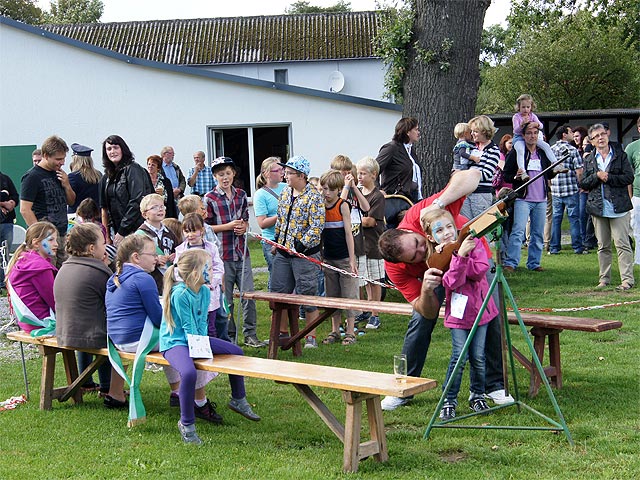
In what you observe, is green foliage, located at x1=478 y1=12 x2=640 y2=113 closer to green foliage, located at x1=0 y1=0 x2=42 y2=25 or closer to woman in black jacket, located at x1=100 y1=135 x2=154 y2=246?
woman in black jacket, located at x1=100 y1=135 x2=154 y2=246

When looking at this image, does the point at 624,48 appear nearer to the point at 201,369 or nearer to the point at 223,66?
the point at 223,66

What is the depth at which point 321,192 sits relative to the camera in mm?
8805

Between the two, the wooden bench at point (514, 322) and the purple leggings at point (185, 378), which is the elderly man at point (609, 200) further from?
the purple leggings at point (185, 378)

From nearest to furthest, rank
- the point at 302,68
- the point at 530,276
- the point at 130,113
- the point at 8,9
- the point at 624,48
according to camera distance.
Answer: the point at 530,276, the point at 130,113, the point at 302,68, the point at 624,48, the point at 8,9

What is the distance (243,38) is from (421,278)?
3119 centimetres

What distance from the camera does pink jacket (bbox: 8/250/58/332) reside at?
6820 millimetres

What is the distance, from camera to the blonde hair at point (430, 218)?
5435 mm

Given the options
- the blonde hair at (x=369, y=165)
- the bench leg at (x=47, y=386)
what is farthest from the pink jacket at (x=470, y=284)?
the blonde hair at (x=369, y=165)

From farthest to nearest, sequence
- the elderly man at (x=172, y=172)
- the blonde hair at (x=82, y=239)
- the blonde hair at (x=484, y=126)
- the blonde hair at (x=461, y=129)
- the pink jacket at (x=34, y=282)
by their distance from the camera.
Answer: the elderly man at (x=172, y=172)
the blonde hair at (x=461, y=129)
the blonde hair at (x=484, y=126)
the pink jacket at (x=34, y=282)
the blonde hair at (x=82, y=239)

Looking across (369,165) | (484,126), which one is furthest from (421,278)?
(484,126)

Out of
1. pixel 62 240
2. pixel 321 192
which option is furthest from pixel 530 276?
pixel 62 240

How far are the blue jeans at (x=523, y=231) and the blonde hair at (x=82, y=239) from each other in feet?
22.4

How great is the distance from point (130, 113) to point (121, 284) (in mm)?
14319

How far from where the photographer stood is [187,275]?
18.8 feet
